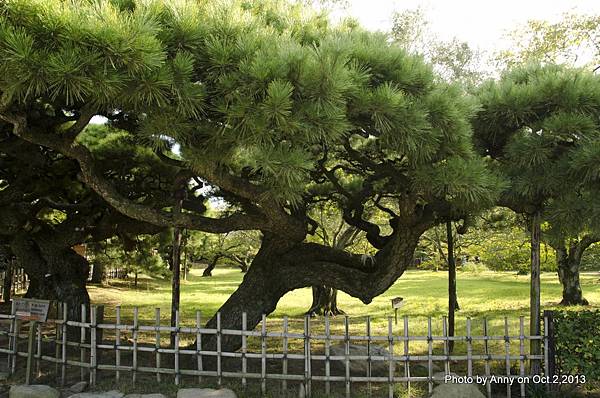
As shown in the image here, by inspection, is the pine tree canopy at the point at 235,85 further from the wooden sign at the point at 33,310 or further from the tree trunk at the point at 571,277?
the tree trunk at the point at 571,277

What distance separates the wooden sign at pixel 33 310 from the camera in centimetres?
497

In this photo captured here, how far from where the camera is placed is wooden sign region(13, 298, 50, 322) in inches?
196

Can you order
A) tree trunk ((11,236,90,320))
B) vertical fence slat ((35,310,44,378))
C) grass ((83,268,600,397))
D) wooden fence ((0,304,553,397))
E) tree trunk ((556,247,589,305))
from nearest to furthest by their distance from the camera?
1. wooden fence ((0,304,553,397))
2. vertical fence slat ((35,310,44,378))
3. tree trunk ((11,236,90,320))
4. grass ((83,268,600,397))
5. tree trunk ((556,247,589,305))

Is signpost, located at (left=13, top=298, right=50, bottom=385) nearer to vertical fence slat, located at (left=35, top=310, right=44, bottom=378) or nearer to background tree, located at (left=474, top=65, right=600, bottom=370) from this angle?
vertical fence slat, located at (left=35, top=310, right=44, bottom=378)

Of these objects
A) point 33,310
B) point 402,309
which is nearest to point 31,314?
point 33,310

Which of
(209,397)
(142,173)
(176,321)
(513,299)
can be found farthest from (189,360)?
(513,299)

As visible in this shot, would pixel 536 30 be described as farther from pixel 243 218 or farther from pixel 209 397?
pixel 209 397

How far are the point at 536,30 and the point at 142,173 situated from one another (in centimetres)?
1003

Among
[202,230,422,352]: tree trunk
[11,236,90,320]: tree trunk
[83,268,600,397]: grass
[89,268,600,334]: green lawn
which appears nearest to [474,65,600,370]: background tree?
[202,230,422,352]: tree trunk

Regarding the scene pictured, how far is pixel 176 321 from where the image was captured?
513 cm

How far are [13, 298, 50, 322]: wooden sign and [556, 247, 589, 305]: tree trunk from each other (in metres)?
12.5

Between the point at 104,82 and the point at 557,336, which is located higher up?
the point at 104,82

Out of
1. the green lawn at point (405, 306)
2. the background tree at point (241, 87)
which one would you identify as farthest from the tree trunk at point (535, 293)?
the green lawn at point (405, 306)

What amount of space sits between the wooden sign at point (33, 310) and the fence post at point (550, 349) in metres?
5.12
